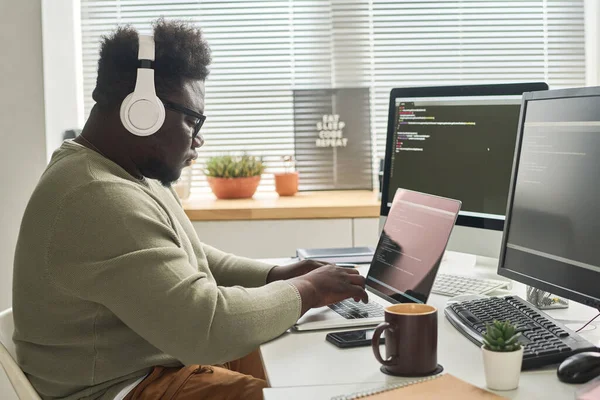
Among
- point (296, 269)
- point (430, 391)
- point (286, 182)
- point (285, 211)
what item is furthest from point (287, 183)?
point (430, 391)

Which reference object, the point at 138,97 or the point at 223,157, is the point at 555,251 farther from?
the point at 223,157

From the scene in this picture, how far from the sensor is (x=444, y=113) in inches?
76.8

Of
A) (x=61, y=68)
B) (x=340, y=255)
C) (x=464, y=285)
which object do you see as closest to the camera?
(x=464, y=285)

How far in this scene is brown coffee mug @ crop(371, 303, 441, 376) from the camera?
1147mm

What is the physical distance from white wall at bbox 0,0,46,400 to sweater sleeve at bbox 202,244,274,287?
1.21m

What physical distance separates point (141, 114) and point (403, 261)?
0.62 metres

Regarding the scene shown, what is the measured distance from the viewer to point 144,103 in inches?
57.5

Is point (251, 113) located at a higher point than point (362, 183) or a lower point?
higher

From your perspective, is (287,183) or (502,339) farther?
(287,183)

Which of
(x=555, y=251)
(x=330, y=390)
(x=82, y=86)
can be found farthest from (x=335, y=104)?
(x=330, y=390)

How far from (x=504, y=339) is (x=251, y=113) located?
248cm

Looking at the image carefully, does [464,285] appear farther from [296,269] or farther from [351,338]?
[351,338]

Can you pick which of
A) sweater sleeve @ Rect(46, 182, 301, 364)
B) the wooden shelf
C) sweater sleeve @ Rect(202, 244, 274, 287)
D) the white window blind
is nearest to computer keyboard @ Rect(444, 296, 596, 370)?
sweater sleeve @ Rect(46, 182, 301, 364)

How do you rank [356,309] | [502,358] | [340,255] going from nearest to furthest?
[502,358], [356,309], [340,255]
